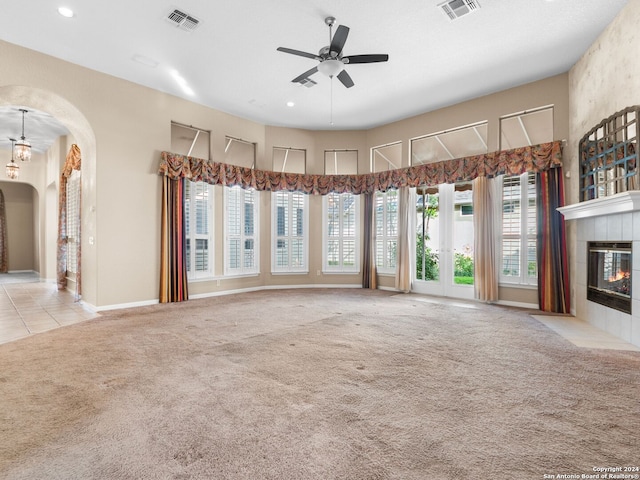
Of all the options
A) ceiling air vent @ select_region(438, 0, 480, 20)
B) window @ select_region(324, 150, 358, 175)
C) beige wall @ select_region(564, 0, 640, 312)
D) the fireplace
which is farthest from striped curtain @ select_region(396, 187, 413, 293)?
ceiling air vent @ select_region(438, 0, 480, 20)

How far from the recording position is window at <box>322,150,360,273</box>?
7.73 meters

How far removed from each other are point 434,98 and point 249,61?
3369 millimetres

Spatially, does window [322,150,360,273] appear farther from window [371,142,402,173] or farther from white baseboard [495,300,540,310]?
white baseboard [495,300,540,310]

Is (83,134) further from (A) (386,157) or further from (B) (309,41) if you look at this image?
(A) (386,157)

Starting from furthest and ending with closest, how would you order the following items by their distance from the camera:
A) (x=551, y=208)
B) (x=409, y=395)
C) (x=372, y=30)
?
(x=551, y=208) < (x=372, y=30) < (x=409, y=395)

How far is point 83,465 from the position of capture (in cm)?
161

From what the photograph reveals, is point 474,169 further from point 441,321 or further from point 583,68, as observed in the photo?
point 441,321

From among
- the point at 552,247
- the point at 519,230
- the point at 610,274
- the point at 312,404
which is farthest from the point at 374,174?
the point at 312,404

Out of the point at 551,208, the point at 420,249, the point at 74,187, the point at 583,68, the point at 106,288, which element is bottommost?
the point at 106,288

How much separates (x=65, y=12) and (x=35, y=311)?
4272 millimetres

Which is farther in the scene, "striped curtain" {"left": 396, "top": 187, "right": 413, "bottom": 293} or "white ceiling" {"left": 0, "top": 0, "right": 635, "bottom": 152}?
"striped curtain" {"left": 396, "top": 187, "right": 413, "bottom": 293}

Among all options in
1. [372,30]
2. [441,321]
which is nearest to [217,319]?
[441,321]

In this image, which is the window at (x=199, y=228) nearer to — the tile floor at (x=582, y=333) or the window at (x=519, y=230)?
the window at (x=519, y=230)

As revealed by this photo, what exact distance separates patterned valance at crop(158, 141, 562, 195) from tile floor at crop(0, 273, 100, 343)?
264 centimetres
